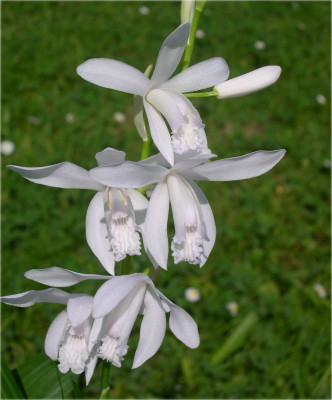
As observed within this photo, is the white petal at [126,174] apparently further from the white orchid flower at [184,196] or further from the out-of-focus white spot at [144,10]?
the out-of-focus white spot at [144,10]

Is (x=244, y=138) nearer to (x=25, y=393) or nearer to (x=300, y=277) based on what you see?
(x=300, y=277)

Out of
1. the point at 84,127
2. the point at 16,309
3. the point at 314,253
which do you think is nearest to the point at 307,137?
the point at 314,253

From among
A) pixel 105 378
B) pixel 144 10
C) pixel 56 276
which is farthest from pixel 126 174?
pixel 144 10

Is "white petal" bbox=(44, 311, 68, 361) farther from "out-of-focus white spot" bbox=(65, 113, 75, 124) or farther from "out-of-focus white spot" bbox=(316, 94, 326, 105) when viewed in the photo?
"out-of-focus white spot" bbox=(316, 94, 326, 105)

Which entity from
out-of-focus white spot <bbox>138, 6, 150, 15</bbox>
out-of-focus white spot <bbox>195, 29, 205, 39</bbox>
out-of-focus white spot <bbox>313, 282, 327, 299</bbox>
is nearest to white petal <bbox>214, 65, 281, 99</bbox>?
out-of-focus white spot <bbox>313, 282, 327, 299</bbox>

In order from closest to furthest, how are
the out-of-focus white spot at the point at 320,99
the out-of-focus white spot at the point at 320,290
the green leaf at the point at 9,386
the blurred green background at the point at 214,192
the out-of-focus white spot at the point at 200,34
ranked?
the green leaf at the point at 9,386 < the blurred green background at the point at 214,192 < the out-of-focus white spot at the point at 320,290 < the out-of-focus white spot at the point at 320,99 < the out-of-focus white spot at the point at 200,34

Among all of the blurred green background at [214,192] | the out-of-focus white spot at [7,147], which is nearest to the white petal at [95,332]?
the blurred green background at [214,192]
